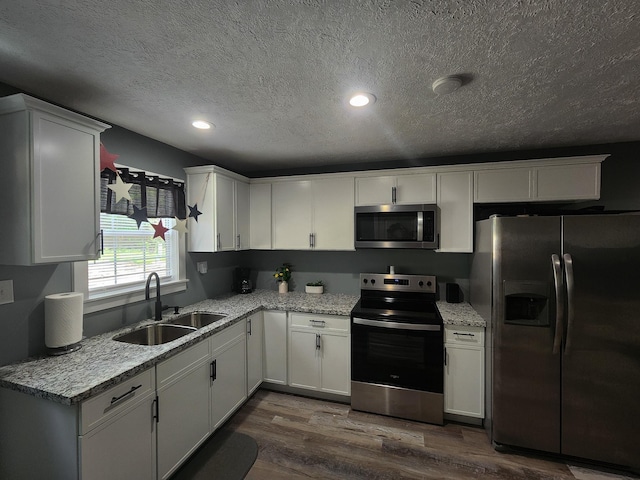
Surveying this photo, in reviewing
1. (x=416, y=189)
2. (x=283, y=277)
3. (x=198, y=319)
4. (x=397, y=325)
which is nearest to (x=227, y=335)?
(x=198, y=319)

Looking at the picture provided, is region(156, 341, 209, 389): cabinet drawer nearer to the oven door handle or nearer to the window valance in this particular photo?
the window valance

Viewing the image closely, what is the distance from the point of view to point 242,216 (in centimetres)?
326

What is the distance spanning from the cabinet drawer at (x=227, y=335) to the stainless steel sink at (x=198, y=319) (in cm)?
16

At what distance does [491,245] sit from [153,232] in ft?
9.38

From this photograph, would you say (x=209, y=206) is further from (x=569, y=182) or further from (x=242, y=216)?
(x=569, y=182)

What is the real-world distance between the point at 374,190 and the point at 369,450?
7.49 feet

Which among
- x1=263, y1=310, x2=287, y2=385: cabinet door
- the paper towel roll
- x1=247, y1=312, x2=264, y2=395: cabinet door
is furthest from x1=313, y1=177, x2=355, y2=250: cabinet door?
the paper towel roll

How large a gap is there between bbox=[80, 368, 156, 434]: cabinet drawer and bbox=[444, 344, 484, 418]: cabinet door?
88.1 inches

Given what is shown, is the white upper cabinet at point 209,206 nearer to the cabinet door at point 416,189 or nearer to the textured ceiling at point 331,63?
the textured ceiling at point 331,63

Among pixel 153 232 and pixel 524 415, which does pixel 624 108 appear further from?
pixel 153 232

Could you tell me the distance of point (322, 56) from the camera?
132cm

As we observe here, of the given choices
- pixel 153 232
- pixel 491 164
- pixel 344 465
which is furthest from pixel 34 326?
pixel 491 164

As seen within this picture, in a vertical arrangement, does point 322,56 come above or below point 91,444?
above

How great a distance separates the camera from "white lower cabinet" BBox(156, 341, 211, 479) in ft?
5.64
